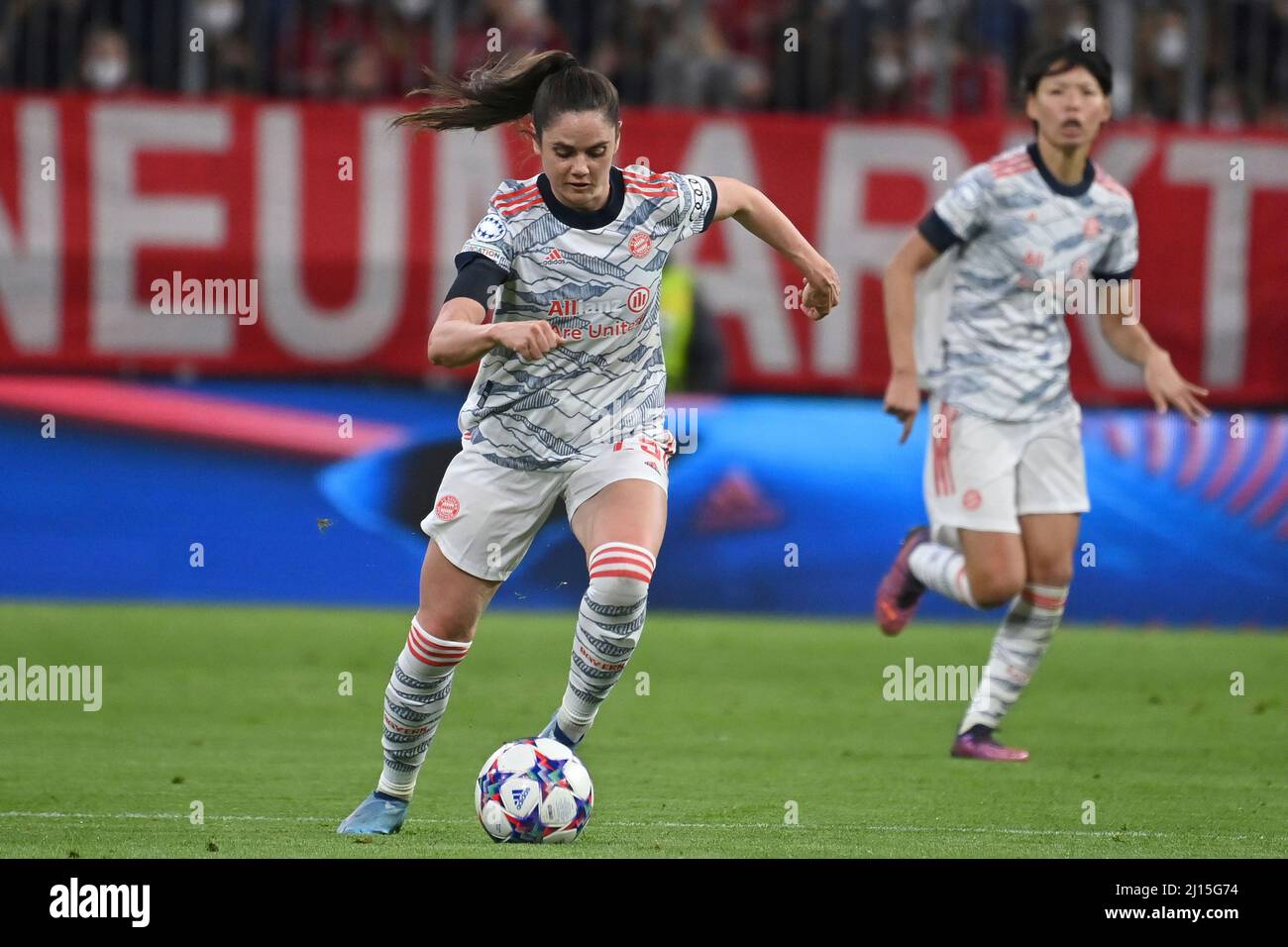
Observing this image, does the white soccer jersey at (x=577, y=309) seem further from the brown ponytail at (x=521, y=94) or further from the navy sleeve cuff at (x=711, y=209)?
the brown ponytail at (x=521, y=94)

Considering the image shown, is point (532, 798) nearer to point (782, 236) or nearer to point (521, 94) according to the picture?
point (782, 236)

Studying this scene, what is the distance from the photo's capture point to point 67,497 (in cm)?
1305

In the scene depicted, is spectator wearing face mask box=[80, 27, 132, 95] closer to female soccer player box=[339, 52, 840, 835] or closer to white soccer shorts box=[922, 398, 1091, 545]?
white soccer shorts box=[922, 398, 1091, 545]

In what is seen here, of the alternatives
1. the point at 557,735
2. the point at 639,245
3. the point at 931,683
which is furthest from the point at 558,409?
the point at 931,683

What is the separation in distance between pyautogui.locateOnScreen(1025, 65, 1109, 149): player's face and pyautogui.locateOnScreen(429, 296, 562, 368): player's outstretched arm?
3.21m

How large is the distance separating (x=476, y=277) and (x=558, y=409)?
1.79 ft

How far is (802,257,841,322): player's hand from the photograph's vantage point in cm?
661

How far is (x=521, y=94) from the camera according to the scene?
6.49m

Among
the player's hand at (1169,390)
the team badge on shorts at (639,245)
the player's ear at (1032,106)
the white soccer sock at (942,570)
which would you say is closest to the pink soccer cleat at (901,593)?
the white soccer sock at (942,570)

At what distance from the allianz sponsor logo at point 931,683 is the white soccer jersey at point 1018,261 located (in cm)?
201

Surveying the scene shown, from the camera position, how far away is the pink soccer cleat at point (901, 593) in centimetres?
936

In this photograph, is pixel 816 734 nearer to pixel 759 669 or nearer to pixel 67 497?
pixel 759 669

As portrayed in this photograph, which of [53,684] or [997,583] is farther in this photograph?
[53,684]
